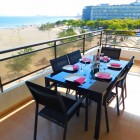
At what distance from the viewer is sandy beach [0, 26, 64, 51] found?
883 inches

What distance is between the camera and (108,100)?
2037 millimetres

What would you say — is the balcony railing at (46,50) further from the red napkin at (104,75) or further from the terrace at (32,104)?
the red napkin at (104,75)

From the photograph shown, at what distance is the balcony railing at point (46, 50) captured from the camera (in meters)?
2.39

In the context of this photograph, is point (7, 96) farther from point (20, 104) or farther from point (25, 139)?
point (25, 139)

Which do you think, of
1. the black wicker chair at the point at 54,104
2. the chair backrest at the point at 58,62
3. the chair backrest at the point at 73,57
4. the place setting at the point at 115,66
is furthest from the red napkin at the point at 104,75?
the chair backrest at the point at 73,57

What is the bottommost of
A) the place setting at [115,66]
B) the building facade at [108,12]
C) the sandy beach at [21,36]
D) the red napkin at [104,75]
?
the sandy beach at [21,36]

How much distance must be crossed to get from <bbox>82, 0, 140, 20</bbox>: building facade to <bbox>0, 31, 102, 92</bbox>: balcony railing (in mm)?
15460

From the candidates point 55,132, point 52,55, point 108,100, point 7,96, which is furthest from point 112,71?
point 7,96

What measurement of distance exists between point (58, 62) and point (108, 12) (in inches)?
771

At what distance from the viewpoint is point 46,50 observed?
9.91ft

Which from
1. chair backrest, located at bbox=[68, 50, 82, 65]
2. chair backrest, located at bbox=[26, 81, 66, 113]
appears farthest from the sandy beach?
chair backrest, located at bbox=[26, 81, 66, 113]

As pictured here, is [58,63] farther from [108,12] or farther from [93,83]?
[108,12]

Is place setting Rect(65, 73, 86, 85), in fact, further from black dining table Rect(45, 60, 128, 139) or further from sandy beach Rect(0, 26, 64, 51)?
sandy beach Rect(0, 26, 64, 51)

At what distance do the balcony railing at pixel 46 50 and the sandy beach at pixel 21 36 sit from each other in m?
17.5
